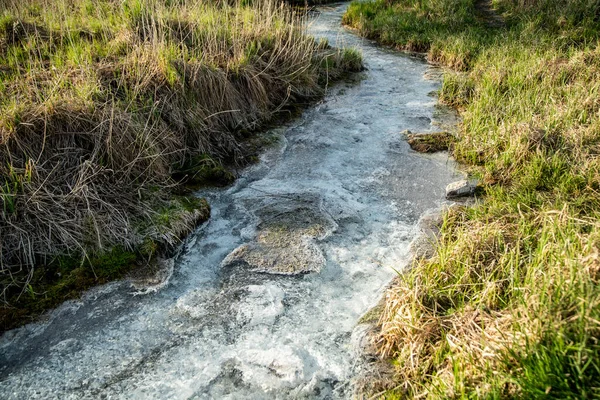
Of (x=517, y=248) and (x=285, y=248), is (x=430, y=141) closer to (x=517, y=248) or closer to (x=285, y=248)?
(x=285, y=248)

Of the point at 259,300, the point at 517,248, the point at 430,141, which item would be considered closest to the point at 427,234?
the point at 517,248

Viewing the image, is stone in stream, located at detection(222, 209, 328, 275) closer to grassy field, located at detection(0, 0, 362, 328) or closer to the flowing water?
the flowing water

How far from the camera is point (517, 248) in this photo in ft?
10.8

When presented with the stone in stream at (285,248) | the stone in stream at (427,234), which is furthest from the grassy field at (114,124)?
the stone in stream at (427,234)

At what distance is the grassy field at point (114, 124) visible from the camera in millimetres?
3936

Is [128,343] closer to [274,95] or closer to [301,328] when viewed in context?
[301,328]

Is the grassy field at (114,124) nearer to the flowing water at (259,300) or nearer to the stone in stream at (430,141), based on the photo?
the flowing water at (259,300)

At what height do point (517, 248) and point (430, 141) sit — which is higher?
point (517, 248)

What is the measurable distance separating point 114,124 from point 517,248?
3.80 metres

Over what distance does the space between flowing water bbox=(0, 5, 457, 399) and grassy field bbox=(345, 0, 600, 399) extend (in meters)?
0.44

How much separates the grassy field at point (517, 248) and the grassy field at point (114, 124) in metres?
2.39

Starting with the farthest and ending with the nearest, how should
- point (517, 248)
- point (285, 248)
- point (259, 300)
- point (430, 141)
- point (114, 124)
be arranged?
point (430, 141) → point (114, 124) → point (285, 248) → point (259, 300) → point (517, 248)

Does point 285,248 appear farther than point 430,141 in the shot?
No

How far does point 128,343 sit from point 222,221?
1727mm
